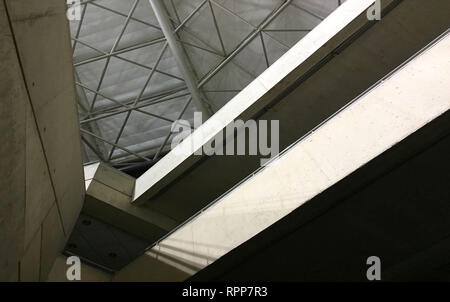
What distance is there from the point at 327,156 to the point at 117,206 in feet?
35.3

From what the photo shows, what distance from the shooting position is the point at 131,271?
1541 cm

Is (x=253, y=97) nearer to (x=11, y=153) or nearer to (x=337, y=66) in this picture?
(x=337, y=66)

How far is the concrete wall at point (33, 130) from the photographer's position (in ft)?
20.7

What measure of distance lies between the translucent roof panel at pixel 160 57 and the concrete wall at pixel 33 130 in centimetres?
1522

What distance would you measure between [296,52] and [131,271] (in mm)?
9293

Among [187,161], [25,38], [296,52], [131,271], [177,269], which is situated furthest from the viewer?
[187,161]

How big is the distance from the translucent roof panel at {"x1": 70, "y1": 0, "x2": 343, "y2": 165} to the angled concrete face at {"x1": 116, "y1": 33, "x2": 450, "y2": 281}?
12.2m

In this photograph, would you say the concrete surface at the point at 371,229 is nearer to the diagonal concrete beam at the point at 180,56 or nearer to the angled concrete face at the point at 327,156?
the angled concrete face at the point at 327,156

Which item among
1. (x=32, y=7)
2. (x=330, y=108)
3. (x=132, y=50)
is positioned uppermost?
(x=132, y=50)

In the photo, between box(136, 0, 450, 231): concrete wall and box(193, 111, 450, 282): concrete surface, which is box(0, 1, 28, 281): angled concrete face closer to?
box(193, 111, 450, 282): concrete surface

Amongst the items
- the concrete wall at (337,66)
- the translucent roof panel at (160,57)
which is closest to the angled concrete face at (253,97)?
the concrete wall at (337,66)
